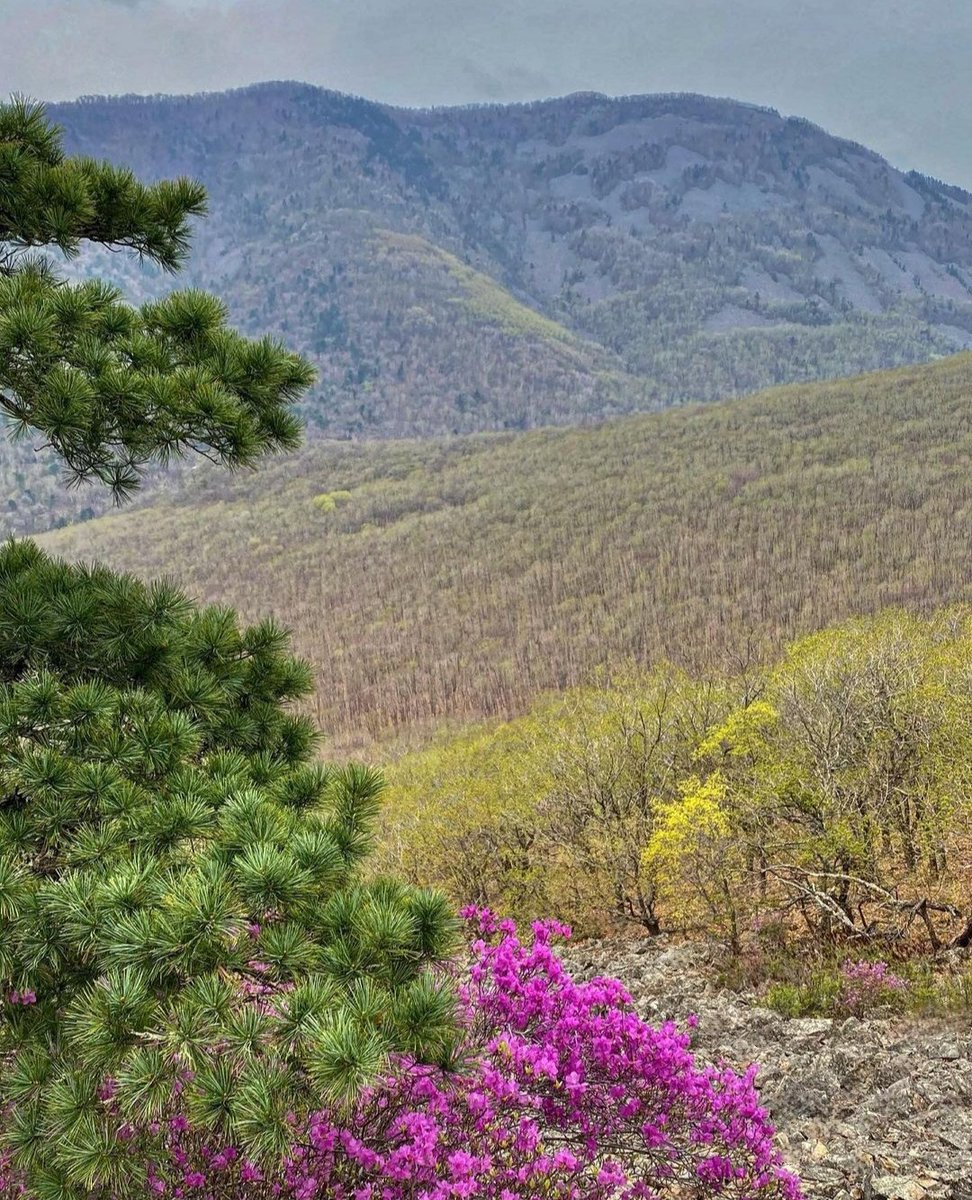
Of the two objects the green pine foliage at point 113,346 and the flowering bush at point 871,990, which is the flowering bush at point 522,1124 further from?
the flowering bush at point 871,990

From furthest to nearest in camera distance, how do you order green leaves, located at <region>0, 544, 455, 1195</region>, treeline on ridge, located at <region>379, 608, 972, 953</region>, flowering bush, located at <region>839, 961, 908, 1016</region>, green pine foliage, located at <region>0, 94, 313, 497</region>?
treeline on ridge, located at <region>379, 608, 972, 953</region>, flowering bush, located at <region>839, 961, 908, 1016</region>, green pine foliage, located at <region>0, 94, 313, 497</region>, green leaves, located at <region>0, 544, 455, 1195</region>

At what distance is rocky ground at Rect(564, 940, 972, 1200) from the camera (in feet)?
19.3

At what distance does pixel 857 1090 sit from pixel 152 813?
657cm

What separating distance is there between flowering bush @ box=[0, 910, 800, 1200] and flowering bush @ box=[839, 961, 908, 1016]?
513 centimetres

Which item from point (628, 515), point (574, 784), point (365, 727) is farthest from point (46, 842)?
point (628, 515)

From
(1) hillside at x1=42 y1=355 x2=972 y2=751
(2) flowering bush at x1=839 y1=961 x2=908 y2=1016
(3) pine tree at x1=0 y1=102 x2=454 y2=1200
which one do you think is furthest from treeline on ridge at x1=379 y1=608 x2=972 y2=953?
(1) hillside at x1=42 y1=355 x2=972 y2=751

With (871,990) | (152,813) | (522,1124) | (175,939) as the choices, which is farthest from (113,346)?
(871,990)

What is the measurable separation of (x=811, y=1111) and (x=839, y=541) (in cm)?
9200

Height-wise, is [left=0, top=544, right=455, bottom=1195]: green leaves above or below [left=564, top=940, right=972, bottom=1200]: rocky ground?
above

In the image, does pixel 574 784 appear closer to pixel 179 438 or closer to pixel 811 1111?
pixel 811 1111

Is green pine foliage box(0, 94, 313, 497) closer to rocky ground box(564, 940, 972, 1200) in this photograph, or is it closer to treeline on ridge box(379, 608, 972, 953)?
rocky ground box(564, 940, 972, 1200)

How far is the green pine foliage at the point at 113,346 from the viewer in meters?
4.39

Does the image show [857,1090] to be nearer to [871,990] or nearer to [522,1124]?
[871,990]

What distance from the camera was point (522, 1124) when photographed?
14.1 feet
